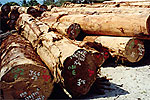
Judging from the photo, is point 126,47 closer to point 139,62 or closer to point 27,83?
point 139,62

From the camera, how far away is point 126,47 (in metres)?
4.77

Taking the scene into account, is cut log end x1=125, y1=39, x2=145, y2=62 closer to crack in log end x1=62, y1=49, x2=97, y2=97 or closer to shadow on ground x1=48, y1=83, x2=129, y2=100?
shadow on ground x1=48, y1=83, x2=129, y2=100

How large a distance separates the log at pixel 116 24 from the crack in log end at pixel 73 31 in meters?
0.20

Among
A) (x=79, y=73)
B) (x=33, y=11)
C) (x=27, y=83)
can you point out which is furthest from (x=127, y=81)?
(x=33, y=11)

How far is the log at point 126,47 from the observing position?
189 inches

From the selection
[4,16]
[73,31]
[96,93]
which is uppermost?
[4,16]

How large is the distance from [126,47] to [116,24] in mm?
772

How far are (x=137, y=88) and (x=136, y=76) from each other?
2.15 feet

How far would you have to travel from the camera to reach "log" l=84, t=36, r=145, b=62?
15.7 ft

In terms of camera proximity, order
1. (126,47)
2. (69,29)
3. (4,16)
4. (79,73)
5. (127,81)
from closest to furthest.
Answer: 1. (79,73)
2. (127,81)
3. (126,47)
4. (69,29)
5. (4,16)

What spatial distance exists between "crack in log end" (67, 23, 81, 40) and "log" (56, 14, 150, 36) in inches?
7.7

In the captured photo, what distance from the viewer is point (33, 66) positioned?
3117 mm

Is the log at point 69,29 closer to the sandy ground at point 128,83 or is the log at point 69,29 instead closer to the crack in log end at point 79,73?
the sandy ground at point 128,83

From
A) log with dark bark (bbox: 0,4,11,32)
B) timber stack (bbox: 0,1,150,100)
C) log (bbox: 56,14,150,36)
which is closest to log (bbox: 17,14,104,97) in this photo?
timber stack (bbox: 0,1,150,100)
